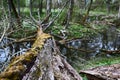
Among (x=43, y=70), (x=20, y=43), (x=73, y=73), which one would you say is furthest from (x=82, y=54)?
(x=43, y=70)

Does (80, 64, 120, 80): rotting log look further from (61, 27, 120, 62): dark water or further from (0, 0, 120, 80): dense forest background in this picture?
(61, 27, 120, 62): dark water

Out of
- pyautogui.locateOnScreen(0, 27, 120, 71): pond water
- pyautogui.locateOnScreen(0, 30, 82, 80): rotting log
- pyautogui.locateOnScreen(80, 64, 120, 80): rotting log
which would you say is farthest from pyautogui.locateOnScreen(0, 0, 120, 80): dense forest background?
pyautogui.locateOnScreen(0, 30, 82, 80): rotting log

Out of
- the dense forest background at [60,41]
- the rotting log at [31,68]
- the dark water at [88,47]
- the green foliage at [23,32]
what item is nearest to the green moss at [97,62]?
the dense forest background at [60,41]

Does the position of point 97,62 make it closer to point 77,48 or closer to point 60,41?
point 77,48

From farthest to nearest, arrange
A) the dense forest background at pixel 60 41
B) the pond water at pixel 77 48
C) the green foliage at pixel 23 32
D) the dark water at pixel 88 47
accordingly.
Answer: the green foliage at pixel 23 32 → the dark water at pixel 88 47 → the pond water at pixel 77 48 → the dense forest background at pixel 60 41

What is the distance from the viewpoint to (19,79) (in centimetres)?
360

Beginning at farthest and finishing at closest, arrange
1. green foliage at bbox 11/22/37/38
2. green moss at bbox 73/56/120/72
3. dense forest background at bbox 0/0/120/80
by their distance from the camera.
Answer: green foliage at bbox 11/22/37/38 < dense forest background at bbox 0/0/120/80 < green moss at bbox 73/56/120/72

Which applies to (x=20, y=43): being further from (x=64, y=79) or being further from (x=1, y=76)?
(x=1, y=76)

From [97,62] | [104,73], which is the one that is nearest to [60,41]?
[97,62]

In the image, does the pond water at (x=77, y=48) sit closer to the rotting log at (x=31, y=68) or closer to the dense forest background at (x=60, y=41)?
the dense forest background at (x=60, y=41)

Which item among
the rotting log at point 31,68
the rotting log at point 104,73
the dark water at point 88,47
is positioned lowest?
the dark water at point 88,47

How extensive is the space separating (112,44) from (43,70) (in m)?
12.4

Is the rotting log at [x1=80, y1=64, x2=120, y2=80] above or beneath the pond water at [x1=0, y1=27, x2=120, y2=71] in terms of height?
above

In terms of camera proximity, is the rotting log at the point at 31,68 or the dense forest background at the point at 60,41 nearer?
the rotting log at the point at 31,68
